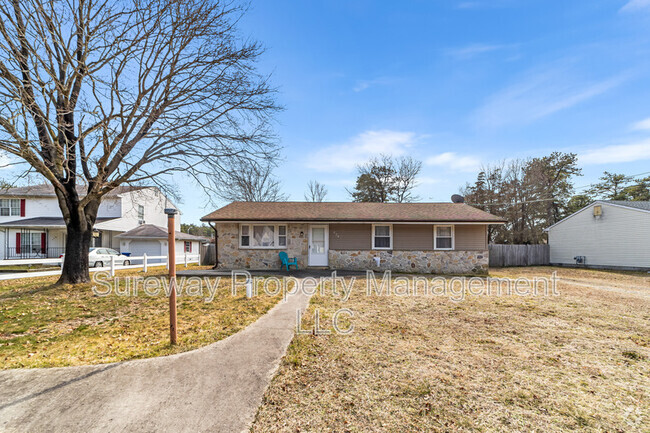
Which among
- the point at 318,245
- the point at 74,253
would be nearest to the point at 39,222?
the point at 74,253

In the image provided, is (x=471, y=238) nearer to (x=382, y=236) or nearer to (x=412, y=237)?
(x=412, y=237)

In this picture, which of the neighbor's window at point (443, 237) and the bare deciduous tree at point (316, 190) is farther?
the bare deciduous tree at point (316, 190)

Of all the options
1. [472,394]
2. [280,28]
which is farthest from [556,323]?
[280,28]

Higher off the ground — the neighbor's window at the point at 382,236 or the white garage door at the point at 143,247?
the neighbor's window at the point at 382,236

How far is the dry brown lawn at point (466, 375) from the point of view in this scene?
2.79 m

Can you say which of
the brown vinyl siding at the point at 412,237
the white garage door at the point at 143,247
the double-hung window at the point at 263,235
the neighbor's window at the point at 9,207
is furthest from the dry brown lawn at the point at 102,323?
the neighbor's window at the point at 9,207

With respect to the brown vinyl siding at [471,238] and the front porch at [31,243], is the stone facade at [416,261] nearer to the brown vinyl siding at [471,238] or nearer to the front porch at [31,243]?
the brown vinyl siding at [471,238]

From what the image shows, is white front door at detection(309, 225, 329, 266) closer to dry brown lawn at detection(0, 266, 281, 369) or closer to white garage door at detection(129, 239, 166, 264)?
dry brown lawn at detection(0, 266, 281, 369)

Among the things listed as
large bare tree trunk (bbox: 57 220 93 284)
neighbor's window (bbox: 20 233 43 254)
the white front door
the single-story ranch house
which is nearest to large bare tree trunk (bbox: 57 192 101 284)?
large bare tree trunk (bbox: 57 220 93 284)

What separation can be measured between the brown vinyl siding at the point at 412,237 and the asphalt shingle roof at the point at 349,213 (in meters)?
0.62

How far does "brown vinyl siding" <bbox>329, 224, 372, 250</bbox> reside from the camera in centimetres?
1497

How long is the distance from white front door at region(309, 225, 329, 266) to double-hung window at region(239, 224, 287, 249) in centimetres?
142

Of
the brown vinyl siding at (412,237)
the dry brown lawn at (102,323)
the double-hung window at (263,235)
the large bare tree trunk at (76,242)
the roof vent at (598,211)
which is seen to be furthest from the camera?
the roof vent at (598,211)

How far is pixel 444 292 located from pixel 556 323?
347 cm
